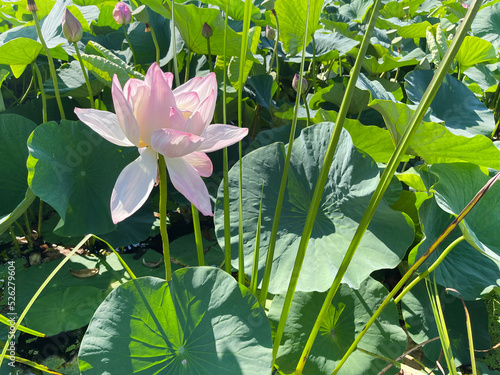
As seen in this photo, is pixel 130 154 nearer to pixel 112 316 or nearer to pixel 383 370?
pixel 112 316

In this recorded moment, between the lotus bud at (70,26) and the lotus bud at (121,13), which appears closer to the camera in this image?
the lotus bud at (70,26)

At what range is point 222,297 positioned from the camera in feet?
2.54

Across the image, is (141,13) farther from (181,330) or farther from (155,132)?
(181,330)

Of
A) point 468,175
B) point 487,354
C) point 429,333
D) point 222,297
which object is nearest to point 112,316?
point 222,297

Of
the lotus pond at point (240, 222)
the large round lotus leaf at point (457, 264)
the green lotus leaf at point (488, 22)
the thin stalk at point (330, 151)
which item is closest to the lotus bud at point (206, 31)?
the lotus pond at point (240, 222)

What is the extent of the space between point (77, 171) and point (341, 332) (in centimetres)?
86

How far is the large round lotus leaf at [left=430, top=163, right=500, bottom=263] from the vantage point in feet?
3.43

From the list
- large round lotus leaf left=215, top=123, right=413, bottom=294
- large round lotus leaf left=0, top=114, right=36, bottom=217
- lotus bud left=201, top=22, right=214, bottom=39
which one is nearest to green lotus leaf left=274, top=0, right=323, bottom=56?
lotus bud left=201, top=22, right=214, bottom=39

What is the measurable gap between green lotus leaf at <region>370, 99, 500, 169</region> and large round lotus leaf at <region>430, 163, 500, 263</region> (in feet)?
0.12

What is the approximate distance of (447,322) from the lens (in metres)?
1.15

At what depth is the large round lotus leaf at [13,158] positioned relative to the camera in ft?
3.92

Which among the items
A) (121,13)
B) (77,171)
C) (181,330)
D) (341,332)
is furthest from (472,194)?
(121,13)

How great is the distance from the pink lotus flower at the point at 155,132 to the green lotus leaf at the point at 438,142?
50 cm

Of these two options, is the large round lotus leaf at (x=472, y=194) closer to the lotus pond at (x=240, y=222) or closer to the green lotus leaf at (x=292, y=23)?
the lotus pond at (x=240, y=222)
